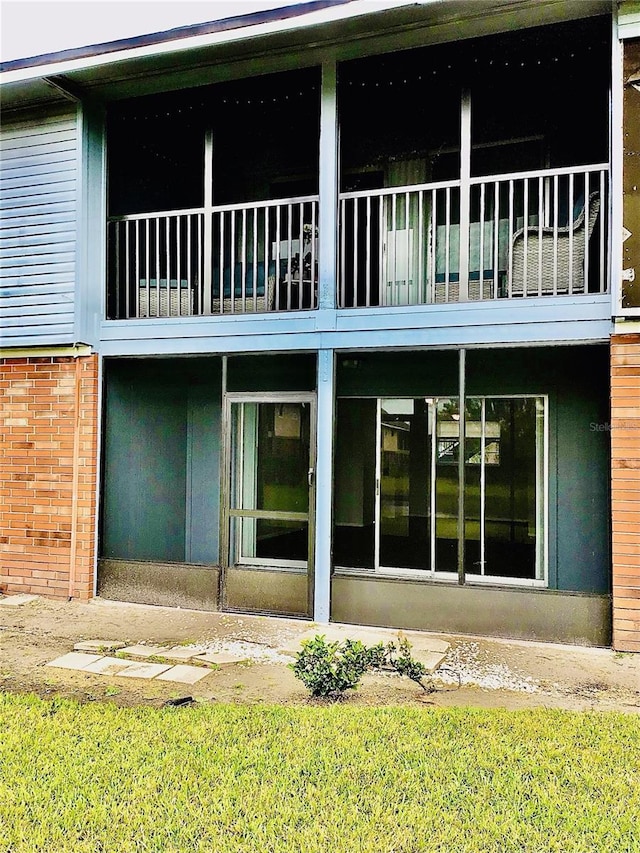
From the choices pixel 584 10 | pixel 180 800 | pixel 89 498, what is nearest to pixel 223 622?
pixel 89 498

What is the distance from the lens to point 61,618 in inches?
260

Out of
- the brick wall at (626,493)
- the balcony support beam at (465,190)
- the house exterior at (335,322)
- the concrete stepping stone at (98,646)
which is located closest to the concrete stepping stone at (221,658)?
the concrete stepping stone at (98,646)

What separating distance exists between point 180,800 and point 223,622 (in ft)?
10.9

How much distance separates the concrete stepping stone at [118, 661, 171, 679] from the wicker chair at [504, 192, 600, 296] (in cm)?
432

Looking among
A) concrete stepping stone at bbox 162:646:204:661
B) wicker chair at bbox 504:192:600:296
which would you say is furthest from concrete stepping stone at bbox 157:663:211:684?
wicker chair at bbox 504:192:600:296

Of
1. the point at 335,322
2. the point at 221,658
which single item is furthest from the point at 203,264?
the point at 221,658

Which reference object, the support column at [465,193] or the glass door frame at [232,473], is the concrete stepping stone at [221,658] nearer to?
the glass door frame at [232,473]

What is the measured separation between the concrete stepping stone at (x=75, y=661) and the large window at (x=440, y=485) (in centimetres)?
299

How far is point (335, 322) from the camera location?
6.49 meters

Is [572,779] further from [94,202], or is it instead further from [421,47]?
[94,202]

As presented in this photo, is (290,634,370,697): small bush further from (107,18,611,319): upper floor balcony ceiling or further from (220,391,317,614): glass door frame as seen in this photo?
(107,18,611,319): upper floor balcony ceiling

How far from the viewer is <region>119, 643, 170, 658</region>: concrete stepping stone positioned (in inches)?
215

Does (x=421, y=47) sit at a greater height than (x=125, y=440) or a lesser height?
greater

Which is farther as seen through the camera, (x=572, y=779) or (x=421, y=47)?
(x=421, y=47)
